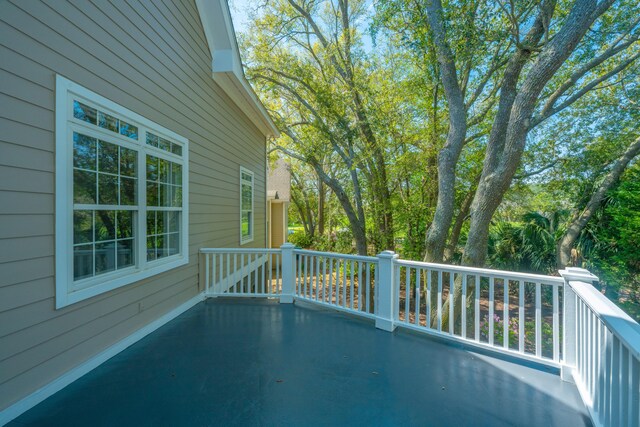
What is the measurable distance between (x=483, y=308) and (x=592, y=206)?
4337 mm

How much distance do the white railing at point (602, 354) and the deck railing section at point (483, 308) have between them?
0.17m

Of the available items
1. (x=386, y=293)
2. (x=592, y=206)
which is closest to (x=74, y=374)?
(x=386, y=293)

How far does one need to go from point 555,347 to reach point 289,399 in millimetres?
2403

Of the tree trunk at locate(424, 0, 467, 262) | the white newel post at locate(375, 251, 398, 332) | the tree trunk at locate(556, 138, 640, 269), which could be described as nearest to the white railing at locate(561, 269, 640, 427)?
the white newel post at locate(375, 251, 398, 332)

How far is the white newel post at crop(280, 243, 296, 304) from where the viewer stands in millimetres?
4664

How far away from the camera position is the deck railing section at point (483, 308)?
2.83 m

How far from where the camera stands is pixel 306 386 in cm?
251

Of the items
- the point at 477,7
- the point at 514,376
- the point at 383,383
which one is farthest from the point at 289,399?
the point at 477,7

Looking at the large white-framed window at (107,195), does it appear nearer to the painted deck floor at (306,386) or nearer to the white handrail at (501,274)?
the painted deck floor at (306,386)

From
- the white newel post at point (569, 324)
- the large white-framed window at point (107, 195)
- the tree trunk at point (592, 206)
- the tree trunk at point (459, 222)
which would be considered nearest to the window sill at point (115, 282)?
the large white-framed window at point (107, 195)

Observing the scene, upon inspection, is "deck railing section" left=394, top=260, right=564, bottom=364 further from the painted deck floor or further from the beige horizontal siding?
the beige horizontal siding

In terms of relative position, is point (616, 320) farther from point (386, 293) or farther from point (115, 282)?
point (115, 282)

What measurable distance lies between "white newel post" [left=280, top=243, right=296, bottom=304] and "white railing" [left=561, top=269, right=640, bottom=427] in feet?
10.8

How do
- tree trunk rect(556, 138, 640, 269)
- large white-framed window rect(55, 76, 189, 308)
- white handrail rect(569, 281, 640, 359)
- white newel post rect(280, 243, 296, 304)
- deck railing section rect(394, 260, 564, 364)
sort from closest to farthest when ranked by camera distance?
1. white handrail rect(569, 281, 640, 359)
2. large white-framed window rect(55, 76, 189, 308)
3. deck railing section rect(394, 260, 564, 364)
4. white newel post rect(280, 243, 296, 304)
5. tree trunk rect(556, 138, 640, 269)
